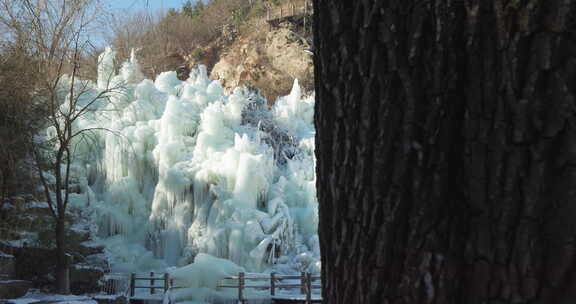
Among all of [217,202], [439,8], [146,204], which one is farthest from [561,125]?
[146,204]

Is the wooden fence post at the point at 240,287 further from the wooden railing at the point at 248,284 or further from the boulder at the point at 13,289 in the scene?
the boulder at the point at 13,289

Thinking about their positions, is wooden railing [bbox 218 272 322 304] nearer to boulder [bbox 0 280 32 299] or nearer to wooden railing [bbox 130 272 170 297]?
wooden railing [bbox 130 272 170 297]

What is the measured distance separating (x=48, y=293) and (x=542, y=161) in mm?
15879

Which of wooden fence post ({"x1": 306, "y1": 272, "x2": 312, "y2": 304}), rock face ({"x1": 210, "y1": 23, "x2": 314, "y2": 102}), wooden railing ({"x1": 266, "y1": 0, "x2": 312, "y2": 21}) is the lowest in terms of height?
wooden fence post ({"x1": 306, "y1": 272, "x2": 312, "y2": 304})

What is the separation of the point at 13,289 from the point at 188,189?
6548mm

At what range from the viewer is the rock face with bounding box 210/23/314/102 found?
3772 centimetres

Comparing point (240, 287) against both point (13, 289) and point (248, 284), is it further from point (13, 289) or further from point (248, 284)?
point (13, 289)

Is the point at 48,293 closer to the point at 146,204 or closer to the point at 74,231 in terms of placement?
the point at 74,231

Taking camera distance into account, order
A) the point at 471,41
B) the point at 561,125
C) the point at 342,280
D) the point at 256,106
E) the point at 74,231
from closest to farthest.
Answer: the point at 561,125 → the point at 471,41 → the point at 342,280 → the point at 74,231 → the point at 256,106

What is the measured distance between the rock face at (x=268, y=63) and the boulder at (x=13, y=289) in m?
22.9

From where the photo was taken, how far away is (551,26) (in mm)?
1236

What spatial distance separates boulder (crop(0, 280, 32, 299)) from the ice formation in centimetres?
362

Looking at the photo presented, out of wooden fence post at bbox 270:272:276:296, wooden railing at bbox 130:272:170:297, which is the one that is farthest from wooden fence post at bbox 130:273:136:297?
wooden fence post at bbox 270:272:276:296

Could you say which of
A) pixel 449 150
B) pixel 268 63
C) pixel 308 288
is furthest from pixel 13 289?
pixel 268 63
